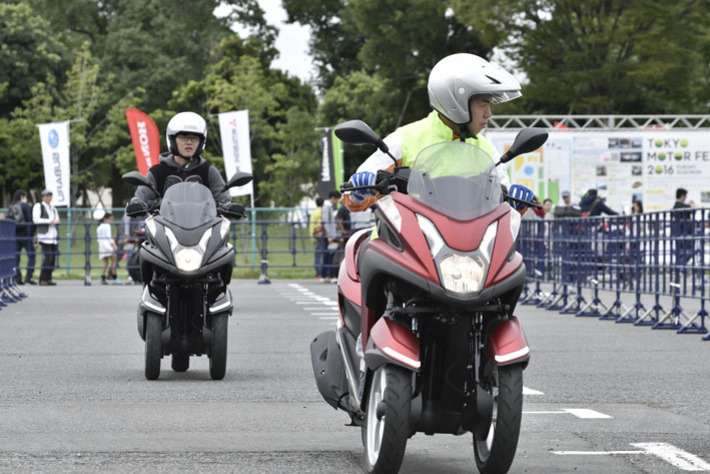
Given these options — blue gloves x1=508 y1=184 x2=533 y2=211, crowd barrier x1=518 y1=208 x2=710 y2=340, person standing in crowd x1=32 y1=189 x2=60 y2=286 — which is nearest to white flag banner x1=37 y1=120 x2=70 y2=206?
person standing in crowd x1=32 y1=189 x2=60 y2=286

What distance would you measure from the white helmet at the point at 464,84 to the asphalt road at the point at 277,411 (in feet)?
5.15

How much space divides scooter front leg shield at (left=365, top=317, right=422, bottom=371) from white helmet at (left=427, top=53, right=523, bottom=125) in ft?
3.47

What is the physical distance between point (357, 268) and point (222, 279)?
4.22 m

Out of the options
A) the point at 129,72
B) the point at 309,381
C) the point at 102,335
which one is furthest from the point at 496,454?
the point at 129,72

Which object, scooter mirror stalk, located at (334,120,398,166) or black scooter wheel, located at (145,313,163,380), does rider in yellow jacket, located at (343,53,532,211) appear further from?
black scooter wheel, located at (145,313,163,380)

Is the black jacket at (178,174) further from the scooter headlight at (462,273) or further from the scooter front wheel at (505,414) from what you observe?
the scooter headlight at (462,273)

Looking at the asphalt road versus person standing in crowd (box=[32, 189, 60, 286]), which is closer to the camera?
the asphalt road

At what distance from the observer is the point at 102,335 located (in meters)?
15.5

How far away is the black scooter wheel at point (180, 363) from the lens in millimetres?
11070

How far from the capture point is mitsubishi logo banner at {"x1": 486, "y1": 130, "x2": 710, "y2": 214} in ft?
120

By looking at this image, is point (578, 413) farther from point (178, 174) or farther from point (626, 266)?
point (626, 266)

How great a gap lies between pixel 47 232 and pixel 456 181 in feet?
86.5

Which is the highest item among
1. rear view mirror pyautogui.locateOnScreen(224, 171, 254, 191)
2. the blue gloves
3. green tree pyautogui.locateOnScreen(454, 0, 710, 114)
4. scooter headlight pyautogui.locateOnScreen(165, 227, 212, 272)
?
green tree pyautogui.locateOnScreen(454, 0, 710, 114)

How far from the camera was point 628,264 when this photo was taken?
61.5ft
